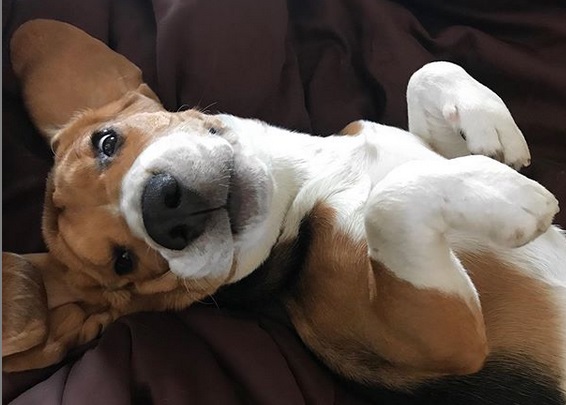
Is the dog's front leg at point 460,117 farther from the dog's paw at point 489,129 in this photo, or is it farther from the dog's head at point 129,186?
the dog's head at point 129,186

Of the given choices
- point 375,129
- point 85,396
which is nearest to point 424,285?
point 375,129

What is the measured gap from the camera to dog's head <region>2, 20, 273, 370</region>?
1857mm

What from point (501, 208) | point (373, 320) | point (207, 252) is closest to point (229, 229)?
point (207, 252)

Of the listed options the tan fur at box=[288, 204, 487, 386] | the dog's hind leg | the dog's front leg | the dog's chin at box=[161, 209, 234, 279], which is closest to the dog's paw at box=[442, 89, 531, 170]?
the dog's front leg

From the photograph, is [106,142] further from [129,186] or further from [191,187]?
[191,187]

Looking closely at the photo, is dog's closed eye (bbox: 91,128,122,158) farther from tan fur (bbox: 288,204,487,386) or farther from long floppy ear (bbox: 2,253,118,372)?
tan fur (bbox: 288,204,487,386)

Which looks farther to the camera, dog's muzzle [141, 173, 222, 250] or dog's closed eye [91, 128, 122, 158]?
dog's closed eye [91, 128, 122, 158]

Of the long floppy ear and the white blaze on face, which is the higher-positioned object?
the white blaze on face

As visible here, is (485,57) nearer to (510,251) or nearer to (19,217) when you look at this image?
(510,251)

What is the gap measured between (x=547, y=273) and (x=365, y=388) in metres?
0.51

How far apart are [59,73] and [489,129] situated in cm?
114

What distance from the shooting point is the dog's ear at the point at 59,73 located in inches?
88.6

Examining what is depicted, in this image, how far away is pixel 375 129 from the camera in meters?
2.20

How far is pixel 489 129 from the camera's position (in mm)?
2018
